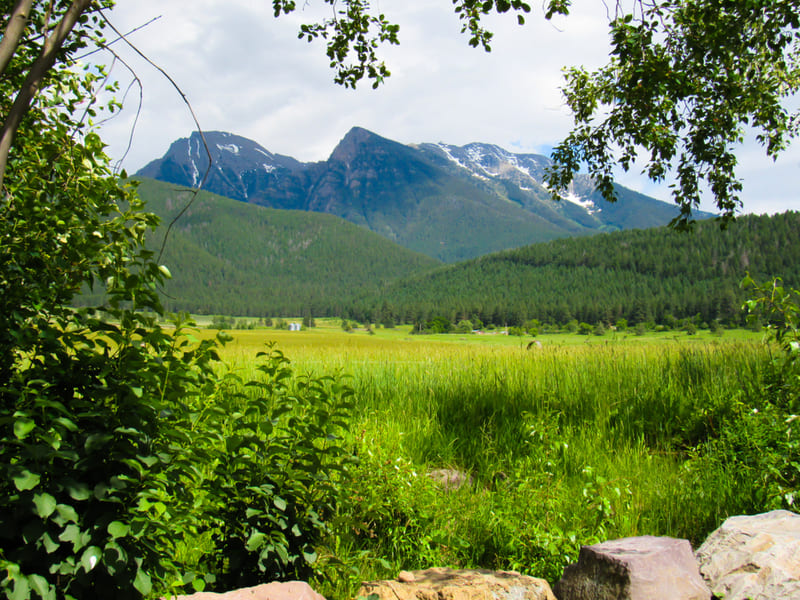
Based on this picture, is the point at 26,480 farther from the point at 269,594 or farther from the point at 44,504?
the point at 269,594

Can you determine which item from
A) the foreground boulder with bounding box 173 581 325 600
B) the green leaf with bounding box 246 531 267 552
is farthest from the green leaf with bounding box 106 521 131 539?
the green leaf with bounding box 246 531 267 552

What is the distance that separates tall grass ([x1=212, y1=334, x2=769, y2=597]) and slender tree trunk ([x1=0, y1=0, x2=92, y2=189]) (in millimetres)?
2426

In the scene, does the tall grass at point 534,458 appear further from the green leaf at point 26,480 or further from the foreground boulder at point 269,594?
the green leaf at point 26,480

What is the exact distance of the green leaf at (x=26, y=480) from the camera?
197 cm

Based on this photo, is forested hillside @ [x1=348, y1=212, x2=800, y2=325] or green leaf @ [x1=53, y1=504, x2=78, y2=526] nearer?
green leaf @ [x1=53, y1=504, x2=78, y2=526]

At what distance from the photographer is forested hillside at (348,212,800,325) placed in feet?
422

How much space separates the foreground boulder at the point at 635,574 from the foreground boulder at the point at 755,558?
0.23m

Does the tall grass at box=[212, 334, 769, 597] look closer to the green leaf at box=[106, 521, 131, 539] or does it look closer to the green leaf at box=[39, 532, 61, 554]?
the green leaf at box=[106, 521, 131, 539]

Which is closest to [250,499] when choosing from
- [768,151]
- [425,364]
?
[425,364]

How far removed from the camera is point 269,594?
2863mm

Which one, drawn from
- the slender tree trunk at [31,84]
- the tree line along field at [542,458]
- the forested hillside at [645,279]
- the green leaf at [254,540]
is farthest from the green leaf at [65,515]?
the forested hillside at [645,279]

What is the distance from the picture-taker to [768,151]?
10156 millimetres

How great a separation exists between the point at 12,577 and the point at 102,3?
587 cm

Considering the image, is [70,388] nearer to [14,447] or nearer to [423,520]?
[14,447]
